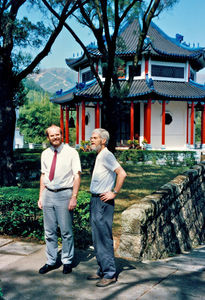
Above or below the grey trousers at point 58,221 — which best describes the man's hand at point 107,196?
above

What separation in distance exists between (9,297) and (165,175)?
11569mm

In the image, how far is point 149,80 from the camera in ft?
75.9

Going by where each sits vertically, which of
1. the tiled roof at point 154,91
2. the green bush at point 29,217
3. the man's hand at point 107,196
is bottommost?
the green bush at point 29,217

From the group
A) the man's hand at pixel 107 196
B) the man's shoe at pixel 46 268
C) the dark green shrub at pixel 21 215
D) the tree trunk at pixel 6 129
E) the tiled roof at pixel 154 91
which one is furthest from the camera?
the tiled roof at pixel 154 91

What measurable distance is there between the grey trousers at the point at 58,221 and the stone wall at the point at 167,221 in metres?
1.14

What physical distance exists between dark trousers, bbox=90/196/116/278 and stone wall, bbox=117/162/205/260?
3.69 ft

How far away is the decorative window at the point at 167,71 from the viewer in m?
25.3

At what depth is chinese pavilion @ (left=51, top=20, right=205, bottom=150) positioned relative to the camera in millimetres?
23719

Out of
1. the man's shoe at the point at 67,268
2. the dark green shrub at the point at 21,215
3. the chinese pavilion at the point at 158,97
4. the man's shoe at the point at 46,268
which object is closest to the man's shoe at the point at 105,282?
the man's shoe at the point at 67,268

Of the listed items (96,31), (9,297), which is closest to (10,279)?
(9,297)

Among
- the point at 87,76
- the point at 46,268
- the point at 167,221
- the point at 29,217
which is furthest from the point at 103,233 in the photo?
the point at 87,76

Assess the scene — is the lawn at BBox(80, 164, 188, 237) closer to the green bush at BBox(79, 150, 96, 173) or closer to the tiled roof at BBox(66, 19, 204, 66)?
the green bush at BBox(79, 150, 96, 173)

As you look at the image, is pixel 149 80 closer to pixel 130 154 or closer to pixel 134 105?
pixel 134 105

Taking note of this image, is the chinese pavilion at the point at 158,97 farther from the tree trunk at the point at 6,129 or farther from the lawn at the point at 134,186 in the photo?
the tree trunk at the point at 6,129
